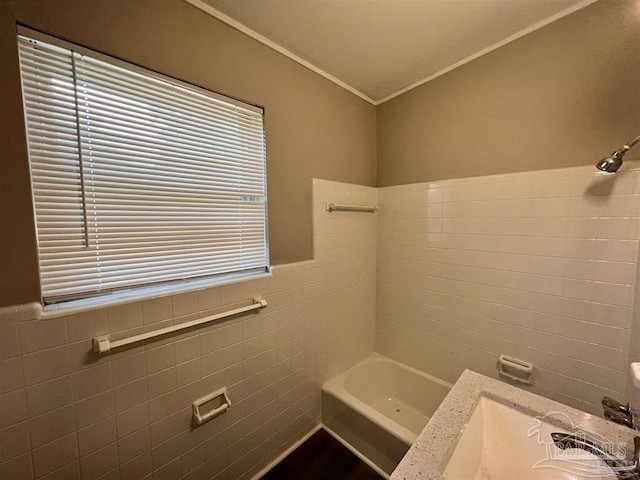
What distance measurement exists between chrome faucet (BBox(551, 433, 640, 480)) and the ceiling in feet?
6.00

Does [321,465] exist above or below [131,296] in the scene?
below

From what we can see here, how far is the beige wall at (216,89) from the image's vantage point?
2.63 feet

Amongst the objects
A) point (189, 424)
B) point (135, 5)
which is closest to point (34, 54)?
point (135, 5)

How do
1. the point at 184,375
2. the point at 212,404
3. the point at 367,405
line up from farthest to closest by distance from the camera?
the point at 367,405
the point at 212,404
the point at 184,375

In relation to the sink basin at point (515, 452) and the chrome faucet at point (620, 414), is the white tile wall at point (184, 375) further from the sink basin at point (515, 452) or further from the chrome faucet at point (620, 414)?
the chrome faucet at point (620, 414)

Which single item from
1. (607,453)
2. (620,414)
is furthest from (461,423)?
(620,414)

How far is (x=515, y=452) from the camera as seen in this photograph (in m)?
0.87

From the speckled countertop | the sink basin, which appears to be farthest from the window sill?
the sink basin

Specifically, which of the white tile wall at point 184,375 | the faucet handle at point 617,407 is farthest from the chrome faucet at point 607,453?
the white tile wall at point 184,375

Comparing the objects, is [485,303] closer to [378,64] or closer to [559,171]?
[559,171]

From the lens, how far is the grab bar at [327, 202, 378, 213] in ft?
5.87

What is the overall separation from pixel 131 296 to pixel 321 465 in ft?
5.10

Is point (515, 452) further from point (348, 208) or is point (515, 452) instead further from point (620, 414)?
point (348, 208)

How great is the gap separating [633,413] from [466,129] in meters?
1.56
